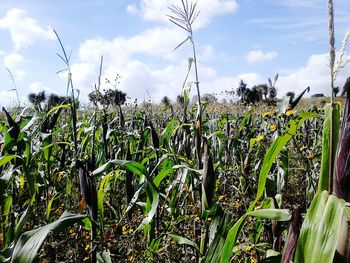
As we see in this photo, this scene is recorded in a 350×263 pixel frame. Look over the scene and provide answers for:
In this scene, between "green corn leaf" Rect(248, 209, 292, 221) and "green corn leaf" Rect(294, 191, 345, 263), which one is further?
"green corn leaf" Rect(248, 209, 292, 221)

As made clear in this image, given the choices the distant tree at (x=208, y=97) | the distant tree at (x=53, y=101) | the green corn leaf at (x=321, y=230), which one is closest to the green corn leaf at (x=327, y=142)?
the green corn leaf at (x=321, y=230)

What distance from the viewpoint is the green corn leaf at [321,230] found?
0.90m

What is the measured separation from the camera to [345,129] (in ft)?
3.10

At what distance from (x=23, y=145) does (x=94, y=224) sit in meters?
0.99

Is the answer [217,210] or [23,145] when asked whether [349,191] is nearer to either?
[217,210]

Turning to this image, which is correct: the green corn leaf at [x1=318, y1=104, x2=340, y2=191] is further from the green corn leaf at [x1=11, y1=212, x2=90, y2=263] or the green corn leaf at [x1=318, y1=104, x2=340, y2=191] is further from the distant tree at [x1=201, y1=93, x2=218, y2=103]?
the distant tree at [x1=201, y1=93, x2=218, y2=103]

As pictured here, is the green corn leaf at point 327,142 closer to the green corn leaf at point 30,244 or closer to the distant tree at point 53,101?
the green corn leaf at point 30,244

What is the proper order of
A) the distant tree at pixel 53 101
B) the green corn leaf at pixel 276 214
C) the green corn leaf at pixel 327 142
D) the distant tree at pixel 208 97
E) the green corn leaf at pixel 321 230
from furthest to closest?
the distant tree at pixel 53 101 < the distant tree at pixel 208 97 < the green corn leaf at pixel 276 214 < the green corn leaf at pixel 327 142 < the green corn leaf at pixel 321 230

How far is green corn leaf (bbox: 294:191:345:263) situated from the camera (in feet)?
2.95

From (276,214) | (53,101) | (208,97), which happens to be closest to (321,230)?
(276,214)

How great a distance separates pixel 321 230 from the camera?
3.04 ft

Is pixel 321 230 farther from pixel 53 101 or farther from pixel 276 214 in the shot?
pixel 53 101

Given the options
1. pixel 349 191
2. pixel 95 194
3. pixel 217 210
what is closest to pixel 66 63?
pixel 95 194

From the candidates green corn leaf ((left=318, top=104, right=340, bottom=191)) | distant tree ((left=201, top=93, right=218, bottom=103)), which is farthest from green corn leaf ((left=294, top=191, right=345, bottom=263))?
distant tree ((left=201, top=93, right=218, bottom=103))
